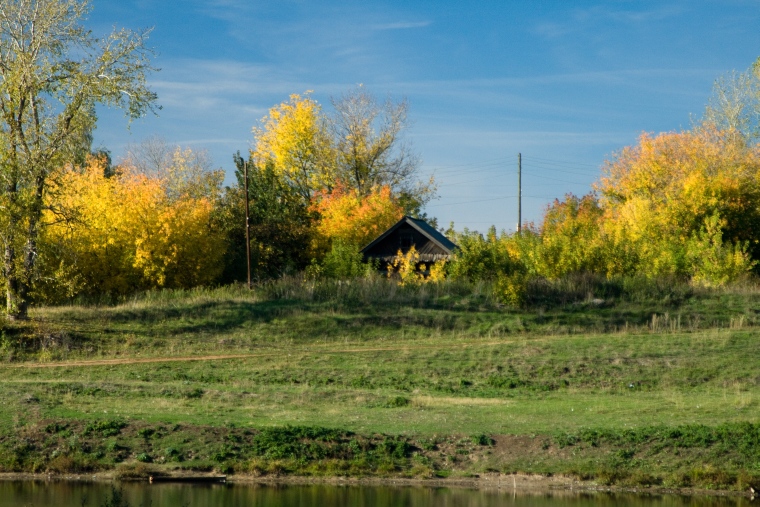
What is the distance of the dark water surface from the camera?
55.2 ft

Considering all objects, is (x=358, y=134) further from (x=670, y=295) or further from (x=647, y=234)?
(x=670, y=295)

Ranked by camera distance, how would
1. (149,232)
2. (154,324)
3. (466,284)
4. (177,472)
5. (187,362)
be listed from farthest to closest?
(149,232) < (466,284) < (154,324) < (187,362) < (177,472)

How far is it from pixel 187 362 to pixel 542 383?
39.9ft

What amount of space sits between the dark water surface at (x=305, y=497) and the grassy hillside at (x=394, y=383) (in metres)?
0.86

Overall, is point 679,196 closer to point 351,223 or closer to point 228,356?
point 351,223

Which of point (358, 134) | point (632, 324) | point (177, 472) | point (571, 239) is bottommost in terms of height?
point (177, 472)

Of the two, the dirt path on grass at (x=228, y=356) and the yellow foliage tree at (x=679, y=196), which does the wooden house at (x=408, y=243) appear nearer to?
the yellow foliage tree at (x=679, y=196)

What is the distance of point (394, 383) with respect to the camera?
96.5ft

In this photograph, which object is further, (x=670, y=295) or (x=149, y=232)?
(x=149, y=232)

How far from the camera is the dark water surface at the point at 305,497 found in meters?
16.8

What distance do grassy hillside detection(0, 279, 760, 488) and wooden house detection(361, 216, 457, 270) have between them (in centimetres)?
1351

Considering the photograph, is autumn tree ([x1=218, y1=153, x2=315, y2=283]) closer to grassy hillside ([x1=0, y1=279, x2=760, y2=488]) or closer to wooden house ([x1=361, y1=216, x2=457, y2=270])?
wooden house ([x1=361, y1=216, x2=457, y2=270])

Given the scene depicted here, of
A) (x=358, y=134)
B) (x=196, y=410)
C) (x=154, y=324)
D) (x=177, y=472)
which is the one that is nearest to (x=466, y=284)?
(x=154, y=324)

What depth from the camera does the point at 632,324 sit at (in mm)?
39312
